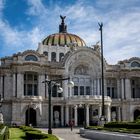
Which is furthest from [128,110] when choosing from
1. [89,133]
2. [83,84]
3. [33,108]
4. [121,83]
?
[89,133]

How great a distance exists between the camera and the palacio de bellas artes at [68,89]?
79.9m

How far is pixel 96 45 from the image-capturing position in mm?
88438

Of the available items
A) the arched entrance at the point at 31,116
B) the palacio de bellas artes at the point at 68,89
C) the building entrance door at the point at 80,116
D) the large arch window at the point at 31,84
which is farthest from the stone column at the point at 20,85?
the building entrance door at the point at 80,116

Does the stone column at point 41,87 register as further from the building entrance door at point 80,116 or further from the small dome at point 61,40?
the small dome at point 61,40

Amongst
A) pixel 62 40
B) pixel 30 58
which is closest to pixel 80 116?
pixel 30 58

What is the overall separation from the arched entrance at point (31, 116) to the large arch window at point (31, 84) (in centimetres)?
383

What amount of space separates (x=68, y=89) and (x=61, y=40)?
19.2m

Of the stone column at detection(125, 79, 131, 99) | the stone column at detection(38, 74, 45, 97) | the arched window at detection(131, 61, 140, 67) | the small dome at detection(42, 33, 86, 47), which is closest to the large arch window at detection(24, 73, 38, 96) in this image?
the stone column at detection(38, 74, 45, 97)

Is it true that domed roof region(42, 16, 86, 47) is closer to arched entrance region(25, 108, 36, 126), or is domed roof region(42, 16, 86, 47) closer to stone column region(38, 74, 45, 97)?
stone column region(38, 74, 45, 97)

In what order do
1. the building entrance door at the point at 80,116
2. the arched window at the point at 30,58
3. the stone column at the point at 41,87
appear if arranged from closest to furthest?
the arched window at the point at 30,58 → the stone column at the point at 41,87 → the building entrance door at the point at 80,116

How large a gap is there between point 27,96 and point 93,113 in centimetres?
1574

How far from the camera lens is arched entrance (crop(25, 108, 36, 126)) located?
80.9 metres

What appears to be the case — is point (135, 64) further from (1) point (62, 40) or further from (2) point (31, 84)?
(2) point (31, 84)

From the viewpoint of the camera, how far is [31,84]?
84125 millimetres
